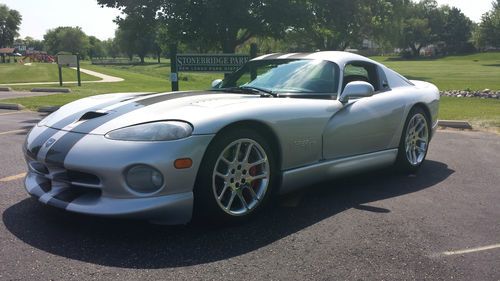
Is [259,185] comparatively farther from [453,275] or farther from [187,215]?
[453,275]

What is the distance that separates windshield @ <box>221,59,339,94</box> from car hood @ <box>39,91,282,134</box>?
41 cm

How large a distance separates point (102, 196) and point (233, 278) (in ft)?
3.56

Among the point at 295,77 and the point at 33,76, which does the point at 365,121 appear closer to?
the point at 295,77

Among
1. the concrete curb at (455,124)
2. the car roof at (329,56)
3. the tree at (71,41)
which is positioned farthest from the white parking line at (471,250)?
the tree at (71,41)

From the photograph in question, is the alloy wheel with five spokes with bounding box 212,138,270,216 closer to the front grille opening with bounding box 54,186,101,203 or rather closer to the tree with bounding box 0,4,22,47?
the front grille opening with bounding box 54,186,101,203

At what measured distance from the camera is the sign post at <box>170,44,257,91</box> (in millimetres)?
10406

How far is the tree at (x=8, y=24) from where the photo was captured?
95688 millimetres

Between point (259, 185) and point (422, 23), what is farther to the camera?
point (422, 23)

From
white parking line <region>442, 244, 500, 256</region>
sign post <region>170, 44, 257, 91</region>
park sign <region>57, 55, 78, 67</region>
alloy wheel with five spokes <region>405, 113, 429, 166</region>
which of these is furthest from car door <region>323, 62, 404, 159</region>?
park sign <region>57, 55, 78, 67</region>

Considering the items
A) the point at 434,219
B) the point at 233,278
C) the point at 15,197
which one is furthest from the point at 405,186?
the point at 15,197

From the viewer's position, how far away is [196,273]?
2.80m

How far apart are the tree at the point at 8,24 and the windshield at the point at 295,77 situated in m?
104

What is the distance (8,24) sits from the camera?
97375 mm

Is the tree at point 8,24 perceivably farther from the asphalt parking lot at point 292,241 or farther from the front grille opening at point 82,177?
the front grille opening at point 82,177
